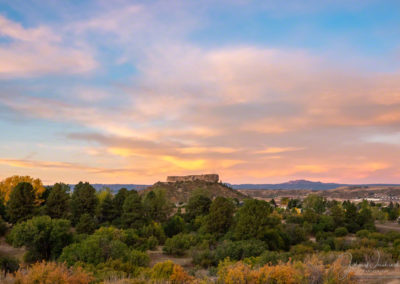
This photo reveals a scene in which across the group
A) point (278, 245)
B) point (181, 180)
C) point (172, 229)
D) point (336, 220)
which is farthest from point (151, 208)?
point (181, 180)

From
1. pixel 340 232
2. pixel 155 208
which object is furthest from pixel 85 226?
pixel 340 232

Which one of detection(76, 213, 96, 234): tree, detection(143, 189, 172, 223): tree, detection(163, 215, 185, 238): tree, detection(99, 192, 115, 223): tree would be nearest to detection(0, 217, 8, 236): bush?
detection(76, 213, 96, 234): tree

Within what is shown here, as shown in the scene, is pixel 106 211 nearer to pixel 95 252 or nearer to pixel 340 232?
pixel 95 252

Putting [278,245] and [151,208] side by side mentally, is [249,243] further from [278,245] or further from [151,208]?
[151,208]

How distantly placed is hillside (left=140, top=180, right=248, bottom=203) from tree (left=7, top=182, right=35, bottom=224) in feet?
190

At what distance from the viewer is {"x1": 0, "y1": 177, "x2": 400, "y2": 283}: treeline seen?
23969 millimetres

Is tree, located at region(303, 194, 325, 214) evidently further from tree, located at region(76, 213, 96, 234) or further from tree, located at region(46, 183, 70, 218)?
tree, located at region(46, 183, 70, 218)

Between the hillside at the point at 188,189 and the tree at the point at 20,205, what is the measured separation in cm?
5789

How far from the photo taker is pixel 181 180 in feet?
423

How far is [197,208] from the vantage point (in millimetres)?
51781

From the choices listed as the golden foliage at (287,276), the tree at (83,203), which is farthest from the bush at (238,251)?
the tree at (83,203)

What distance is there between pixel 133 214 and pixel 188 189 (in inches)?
2737

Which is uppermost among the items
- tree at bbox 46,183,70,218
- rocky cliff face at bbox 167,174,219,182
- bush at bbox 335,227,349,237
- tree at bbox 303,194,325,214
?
rocky cliff face at bbox 167,174,219,182

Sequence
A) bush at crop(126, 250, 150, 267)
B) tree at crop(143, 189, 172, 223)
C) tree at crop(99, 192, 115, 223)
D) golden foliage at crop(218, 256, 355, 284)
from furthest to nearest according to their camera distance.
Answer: tree at crop(143, 189, 172, 223) → tree at crop(99, 192, 115, 223) → bush at crop(126, 250, 150, 267) → golden foliage at crop(218, 256, 355, 284)
